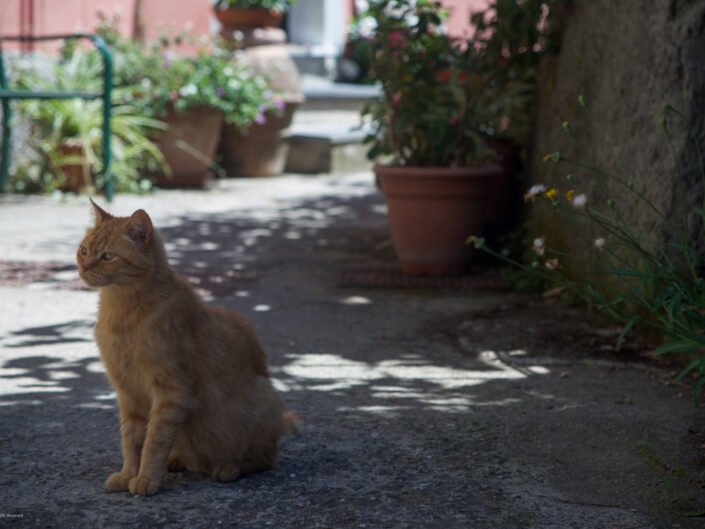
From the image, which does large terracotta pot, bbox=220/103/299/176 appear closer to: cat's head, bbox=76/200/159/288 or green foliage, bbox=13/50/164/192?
green foliage, bbox=13/50/164/192

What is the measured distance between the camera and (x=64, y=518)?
2889mm

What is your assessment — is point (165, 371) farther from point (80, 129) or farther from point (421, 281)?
point (80, 129)

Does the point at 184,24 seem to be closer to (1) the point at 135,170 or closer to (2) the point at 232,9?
(2) the point at 232,9

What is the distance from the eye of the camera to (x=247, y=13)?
43.8 ft

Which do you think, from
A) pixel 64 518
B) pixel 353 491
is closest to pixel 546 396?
pixel 353 491

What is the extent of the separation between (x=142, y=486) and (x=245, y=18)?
11.1 m

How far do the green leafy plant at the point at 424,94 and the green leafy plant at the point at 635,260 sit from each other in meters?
0.67

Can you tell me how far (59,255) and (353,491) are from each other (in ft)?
14.3

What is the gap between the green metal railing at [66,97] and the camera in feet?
27.6

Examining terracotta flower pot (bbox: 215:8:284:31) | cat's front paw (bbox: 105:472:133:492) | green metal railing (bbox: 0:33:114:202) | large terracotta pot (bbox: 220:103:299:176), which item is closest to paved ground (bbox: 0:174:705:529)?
cat's front paw (bbox: 105:472:133:492)

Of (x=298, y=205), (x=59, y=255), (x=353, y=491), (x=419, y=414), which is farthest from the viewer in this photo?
(x=298, y=205)

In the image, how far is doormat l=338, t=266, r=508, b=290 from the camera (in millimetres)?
6250

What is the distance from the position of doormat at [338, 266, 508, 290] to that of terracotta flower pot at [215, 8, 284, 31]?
7.60 m

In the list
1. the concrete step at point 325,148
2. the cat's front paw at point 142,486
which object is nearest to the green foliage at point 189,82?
the concrete step at point 325,148
